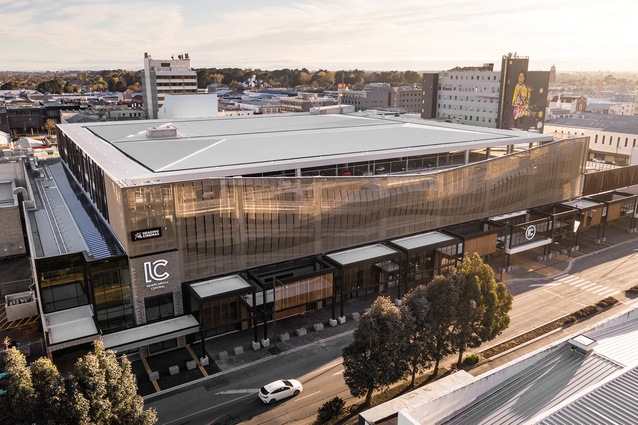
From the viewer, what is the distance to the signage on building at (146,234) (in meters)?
Result: 40.8

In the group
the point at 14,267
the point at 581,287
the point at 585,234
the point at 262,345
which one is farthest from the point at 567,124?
the point at 14,267

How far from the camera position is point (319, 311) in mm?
50875

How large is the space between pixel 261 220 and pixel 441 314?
759 inches

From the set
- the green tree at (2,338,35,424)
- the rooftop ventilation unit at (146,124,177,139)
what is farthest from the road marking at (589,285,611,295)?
the rooftop ventilation unit at (146,124,177,139)

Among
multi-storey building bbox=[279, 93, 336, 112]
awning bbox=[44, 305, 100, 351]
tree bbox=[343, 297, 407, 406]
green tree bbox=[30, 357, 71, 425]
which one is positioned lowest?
awning bbox=[44, 305, 100, 351]

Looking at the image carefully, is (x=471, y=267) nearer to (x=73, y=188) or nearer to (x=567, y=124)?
(x=73, y=188)

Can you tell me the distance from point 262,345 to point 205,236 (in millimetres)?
11046

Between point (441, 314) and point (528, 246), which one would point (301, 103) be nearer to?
point (528, 246)

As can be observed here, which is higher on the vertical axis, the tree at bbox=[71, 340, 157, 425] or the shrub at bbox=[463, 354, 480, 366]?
the tree at bbox=[71, 340, 157, 425]

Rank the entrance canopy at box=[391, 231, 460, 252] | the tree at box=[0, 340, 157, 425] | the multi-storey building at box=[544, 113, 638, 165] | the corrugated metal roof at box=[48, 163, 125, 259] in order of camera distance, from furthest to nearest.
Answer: the multi-storey building at box=[544, 113, 638, 165] → the entrance canopy at box=[391, 231, 460, 252] → the corrugated metal roof at box=[48, 163, 125, 259] → the tree at box=[0, 340, 157, 425]

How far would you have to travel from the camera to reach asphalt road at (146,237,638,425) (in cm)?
3516

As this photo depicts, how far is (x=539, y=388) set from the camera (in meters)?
25.7

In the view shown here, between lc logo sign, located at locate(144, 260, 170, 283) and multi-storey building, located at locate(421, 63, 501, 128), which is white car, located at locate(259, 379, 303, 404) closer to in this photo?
lc logo sign, located at locate(144, 260, 170, 283)

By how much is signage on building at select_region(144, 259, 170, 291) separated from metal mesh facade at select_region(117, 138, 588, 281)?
1.20 m
